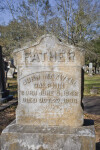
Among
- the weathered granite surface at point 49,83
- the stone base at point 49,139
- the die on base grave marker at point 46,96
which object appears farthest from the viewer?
the weathered granite surface at point 49,83

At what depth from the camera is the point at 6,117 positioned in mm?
4984

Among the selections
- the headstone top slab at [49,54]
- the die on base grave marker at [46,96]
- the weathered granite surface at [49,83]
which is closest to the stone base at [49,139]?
the die on base grave marker at [46,96]

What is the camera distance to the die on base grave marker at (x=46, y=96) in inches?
95.7

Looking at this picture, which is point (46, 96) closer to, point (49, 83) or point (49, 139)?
point (49, 83)

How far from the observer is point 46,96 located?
2625 millimetres

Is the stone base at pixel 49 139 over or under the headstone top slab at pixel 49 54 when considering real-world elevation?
under

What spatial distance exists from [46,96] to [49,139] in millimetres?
675

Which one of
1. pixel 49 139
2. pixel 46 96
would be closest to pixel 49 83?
pixel 46 96

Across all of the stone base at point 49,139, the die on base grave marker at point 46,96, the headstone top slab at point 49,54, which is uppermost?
the headstone top slab at point 49,54

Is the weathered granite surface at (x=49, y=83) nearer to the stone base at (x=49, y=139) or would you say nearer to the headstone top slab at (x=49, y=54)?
the headstone top slab at (x=49, y=54)

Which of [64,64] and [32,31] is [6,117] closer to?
[64,64]

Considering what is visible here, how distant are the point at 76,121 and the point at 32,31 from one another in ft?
25.1

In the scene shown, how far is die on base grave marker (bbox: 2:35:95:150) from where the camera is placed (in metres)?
2.43

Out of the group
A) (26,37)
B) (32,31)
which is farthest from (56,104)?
(26,37)
